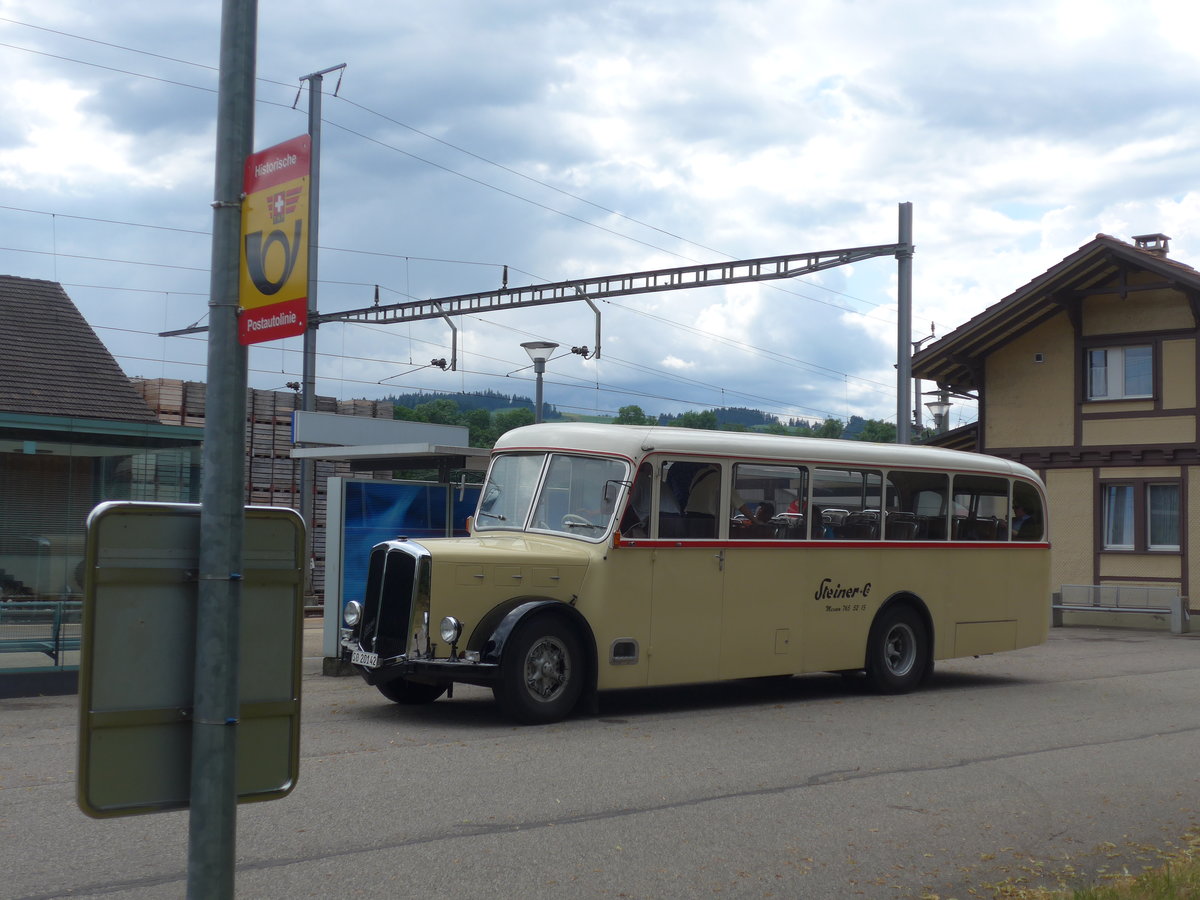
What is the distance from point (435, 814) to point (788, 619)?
6.22m

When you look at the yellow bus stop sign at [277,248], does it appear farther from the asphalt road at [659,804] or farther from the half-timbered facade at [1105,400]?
the half-timbered facade at [1105,400]

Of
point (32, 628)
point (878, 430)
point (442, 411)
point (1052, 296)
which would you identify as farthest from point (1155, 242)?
point (878, 430)

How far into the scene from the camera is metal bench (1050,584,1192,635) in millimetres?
26562

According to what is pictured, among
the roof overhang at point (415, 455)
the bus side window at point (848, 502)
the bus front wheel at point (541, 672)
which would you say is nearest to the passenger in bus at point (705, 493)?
the bus side window at point (848, 502)

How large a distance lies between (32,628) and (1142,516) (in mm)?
22098

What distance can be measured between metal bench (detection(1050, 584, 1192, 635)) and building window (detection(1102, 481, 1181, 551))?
93 centimetres

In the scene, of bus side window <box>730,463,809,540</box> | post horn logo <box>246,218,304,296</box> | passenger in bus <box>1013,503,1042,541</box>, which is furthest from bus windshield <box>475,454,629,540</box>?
post horn logo <box>246,218,304,296</box>

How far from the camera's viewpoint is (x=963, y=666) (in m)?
18.2

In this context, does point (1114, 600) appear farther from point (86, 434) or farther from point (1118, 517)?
point (86, 434)

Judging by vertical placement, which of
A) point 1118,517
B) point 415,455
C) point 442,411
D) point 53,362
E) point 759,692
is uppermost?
point 442,411

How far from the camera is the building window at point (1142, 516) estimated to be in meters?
27.3

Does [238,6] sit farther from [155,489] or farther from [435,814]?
[155,489]

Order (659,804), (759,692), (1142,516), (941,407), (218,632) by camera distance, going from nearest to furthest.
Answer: (218,632) < (659,804) < (759,692) < (1142,516) < (941,407)

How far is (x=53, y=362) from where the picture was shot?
23625mm
